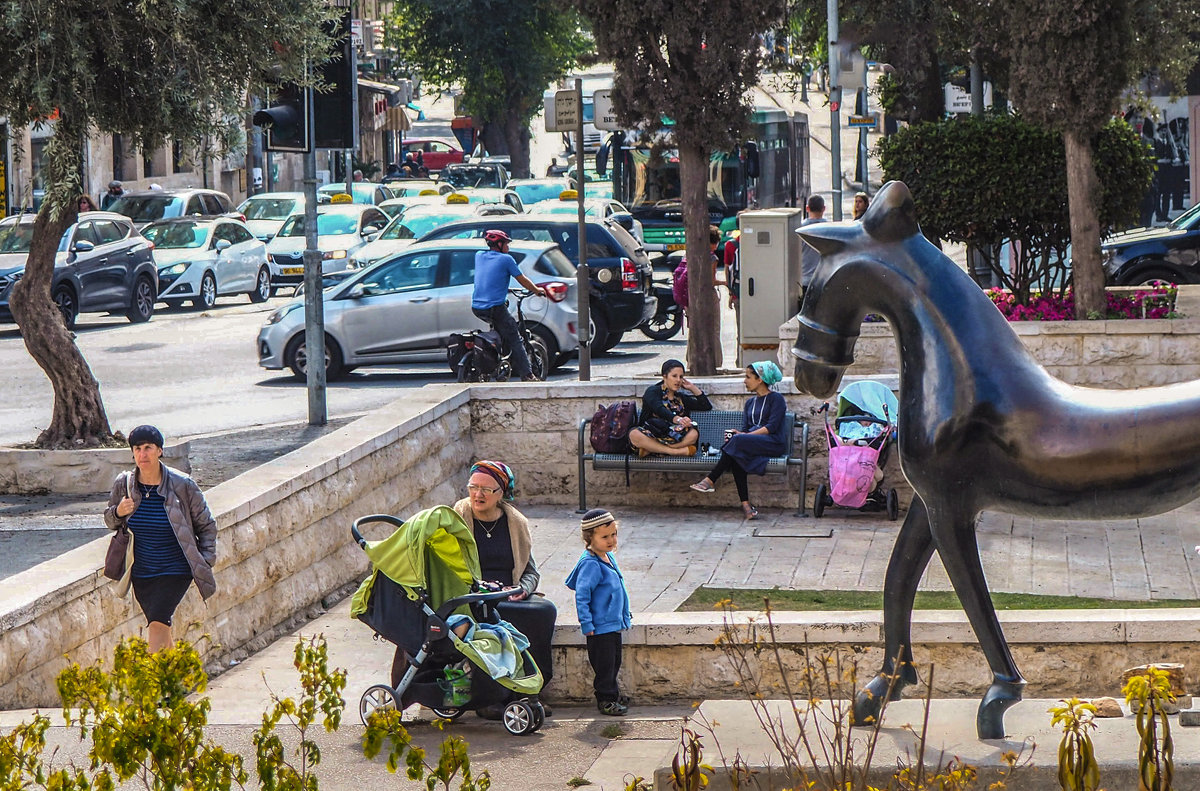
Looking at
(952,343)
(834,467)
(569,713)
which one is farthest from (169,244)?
(952,343)

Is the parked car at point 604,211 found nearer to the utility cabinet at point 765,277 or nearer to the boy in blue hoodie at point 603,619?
the utility cabinet at point 765,277

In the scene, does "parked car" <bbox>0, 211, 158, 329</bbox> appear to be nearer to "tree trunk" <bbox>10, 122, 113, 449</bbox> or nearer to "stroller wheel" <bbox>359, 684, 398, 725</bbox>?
"tree trunk" <bbox>10, 122, 113, 449</bbox>

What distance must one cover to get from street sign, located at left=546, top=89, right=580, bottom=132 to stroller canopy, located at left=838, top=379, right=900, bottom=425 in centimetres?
604

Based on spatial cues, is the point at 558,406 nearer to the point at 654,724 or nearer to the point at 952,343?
the point at 654,724

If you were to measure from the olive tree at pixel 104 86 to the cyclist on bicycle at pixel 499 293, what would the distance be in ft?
14.6

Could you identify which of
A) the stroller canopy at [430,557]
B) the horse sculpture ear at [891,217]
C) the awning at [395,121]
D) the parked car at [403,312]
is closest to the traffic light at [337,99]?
the parked car at [403,312]

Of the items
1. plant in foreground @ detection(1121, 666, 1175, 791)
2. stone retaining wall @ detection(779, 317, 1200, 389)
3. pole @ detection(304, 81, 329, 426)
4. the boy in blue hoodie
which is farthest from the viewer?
pole @ detection(304, 81, 329, 426)

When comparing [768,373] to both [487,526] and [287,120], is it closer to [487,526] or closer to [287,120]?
[487,526]

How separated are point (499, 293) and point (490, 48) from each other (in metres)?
39.0

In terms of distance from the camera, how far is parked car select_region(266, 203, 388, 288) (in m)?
31.0

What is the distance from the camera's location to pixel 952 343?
5.88 metres

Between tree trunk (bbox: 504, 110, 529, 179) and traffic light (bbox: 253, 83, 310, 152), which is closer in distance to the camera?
traffic light (bbox: 253, 83, 310, 152)

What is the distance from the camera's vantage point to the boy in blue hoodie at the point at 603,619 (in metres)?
7.63

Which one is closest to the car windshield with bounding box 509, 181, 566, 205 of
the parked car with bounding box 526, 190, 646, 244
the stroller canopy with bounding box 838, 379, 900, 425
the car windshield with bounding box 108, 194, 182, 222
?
the parked car with bounding box 526, 190, 646, 244
